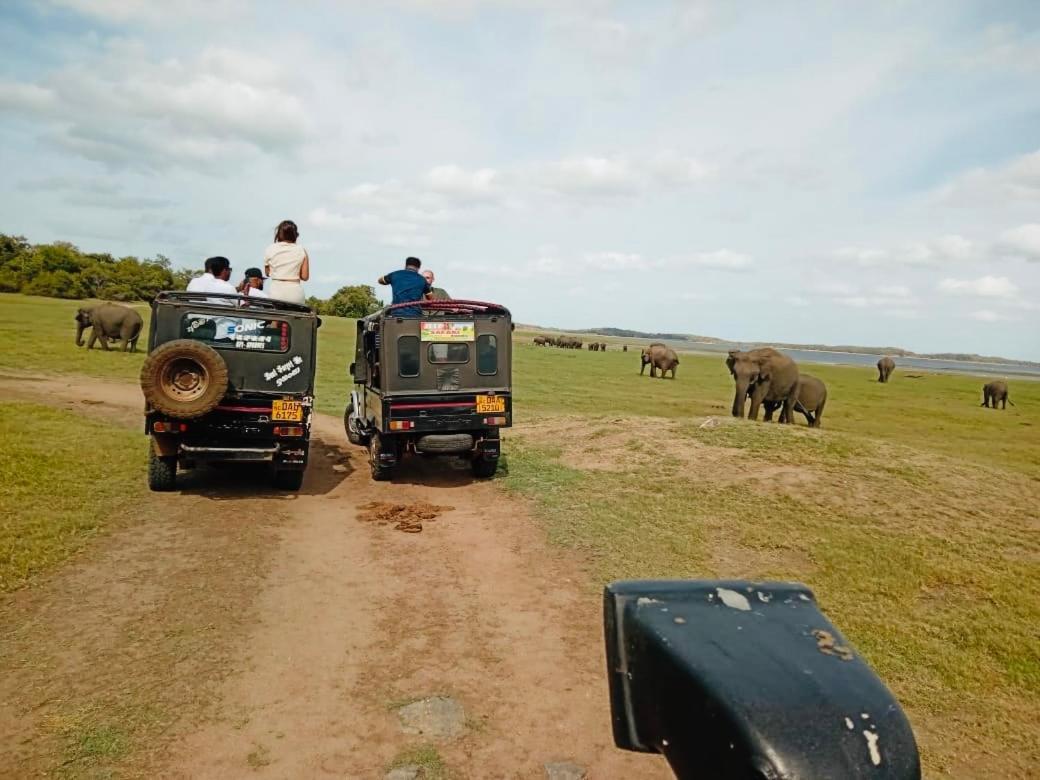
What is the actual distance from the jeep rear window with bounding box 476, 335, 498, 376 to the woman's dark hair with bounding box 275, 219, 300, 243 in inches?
134

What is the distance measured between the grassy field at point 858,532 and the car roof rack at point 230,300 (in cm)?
457

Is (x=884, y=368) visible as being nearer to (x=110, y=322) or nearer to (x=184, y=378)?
(x=110, y=322)

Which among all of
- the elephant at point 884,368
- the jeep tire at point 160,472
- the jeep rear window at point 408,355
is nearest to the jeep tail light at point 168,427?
the jeep tire at point 160,472

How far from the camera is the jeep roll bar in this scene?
148 cm

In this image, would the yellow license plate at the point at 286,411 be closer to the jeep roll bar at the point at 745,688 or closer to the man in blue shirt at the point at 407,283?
the man in blue shirt at the point at 407,283

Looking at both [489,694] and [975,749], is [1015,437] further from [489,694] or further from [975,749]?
[489,694]

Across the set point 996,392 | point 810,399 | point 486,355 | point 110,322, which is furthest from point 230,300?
point 996,392

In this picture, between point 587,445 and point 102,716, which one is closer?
point 102,716

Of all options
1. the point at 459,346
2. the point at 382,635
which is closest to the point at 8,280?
the point at 459,346

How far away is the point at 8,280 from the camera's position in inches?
2473

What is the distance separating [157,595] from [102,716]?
2.04 meters

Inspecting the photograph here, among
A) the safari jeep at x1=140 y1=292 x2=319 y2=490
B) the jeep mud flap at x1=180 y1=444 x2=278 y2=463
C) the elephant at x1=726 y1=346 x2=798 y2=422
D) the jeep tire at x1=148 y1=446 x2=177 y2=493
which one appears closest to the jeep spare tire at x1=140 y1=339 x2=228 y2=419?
the safari jeep at x1=140 y1=292 x2=319 y2=490

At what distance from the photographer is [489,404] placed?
36.9ft

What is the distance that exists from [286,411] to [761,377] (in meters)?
15.0
